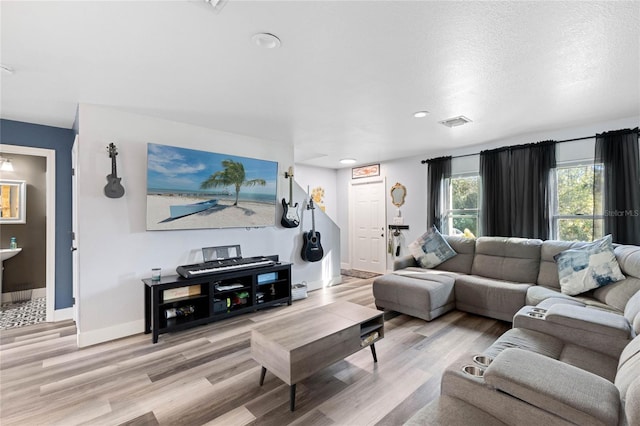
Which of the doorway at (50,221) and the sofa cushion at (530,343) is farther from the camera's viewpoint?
the doorway at (50,221)

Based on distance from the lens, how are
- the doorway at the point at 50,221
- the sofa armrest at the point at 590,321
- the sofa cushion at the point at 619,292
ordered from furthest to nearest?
1. the doorway at the point at 50,221
2. the sofa cushion at the point at 619,292
3. the sofa armrest at the point at 590,321

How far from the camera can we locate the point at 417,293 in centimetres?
330

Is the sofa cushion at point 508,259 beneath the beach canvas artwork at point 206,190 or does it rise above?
beneath

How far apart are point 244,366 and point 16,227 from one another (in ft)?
14.8

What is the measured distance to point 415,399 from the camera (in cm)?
195

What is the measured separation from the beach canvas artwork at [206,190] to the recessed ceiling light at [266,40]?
1.93 m

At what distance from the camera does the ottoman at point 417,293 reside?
3.26m

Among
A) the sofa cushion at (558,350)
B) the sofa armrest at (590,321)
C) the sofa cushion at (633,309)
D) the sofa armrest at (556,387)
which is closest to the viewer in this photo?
the sofa armrest at (556,387)

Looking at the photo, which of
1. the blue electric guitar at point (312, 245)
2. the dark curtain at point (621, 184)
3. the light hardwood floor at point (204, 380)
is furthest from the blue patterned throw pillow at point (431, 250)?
the dark curtain at point (621, 184)

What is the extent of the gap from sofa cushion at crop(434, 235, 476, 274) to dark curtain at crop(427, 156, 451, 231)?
734mm

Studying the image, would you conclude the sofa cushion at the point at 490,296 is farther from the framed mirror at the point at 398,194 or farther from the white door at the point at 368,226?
the white door at the point at 368,226

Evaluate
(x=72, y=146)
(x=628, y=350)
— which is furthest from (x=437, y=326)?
(x=72, y=146)

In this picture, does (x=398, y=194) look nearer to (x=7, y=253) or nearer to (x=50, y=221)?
(x=50, y=221)

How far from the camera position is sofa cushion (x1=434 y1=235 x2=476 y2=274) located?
13.3 feet
